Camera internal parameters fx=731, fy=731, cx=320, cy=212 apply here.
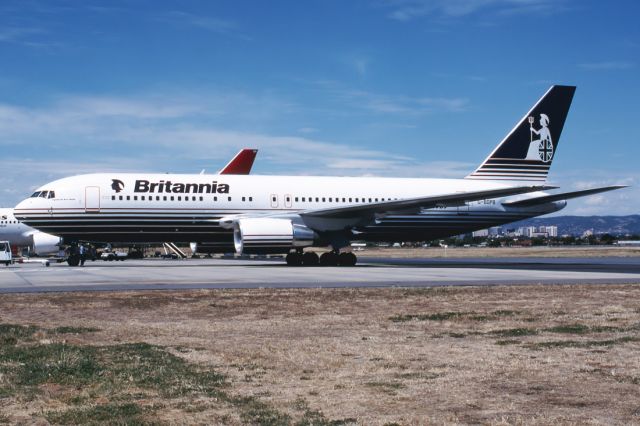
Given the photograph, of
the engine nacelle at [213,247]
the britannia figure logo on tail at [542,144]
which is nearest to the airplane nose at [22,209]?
the engine nacelle at [213,247]

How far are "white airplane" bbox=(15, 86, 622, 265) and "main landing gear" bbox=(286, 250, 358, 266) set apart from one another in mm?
48

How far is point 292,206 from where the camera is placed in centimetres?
3397

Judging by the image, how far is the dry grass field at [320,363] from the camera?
626cm

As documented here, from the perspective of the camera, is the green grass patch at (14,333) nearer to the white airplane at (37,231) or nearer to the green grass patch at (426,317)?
the green grass patch at (426,317)

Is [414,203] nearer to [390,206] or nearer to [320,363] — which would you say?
[390,206]

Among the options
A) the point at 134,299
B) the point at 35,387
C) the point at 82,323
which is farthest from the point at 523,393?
the point at 134,299

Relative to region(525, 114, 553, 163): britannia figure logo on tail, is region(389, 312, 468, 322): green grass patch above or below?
below

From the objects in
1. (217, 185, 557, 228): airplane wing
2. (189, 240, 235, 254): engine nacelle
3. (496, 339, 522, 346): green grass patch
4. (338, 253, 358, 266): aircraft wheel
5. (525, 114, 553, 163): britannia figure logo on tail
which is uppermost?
(525, 114, 553, 163): britannia figure logo on tail

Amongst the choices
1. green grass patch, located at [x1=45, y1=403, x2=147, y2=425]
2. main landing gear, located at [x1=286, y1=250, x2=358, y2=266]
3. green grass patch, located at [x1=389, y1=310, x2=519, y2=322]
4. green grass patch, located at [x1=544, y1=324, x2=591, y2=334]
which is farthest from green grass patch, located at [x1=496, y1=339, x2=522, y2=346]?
main landing gear, located at [x1=286, y1=250, x2=358, y2=266]

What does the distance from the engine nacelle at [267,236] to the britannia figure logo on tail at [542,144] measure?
13.4 m

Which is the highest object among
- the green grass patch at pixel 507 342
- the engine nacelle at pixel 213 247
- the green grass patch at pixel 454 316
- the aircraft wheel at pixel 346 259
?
the engine nacelle at pixel 213 247

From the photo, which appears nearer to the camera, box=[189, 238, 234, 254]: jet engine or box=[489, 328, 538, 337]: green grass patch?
box=[489, 328, 538, 337]: green grass patch

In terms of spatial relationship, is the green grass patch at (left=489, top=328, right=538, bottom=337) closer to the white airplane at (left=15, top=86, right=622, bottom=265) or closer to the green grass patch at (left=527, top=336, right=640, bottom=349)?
the green grass patch at (left=527, top=336, right=640, bottom=349)

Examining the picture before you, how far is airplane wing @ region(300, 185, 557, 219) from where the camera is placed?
→ 104 feet
